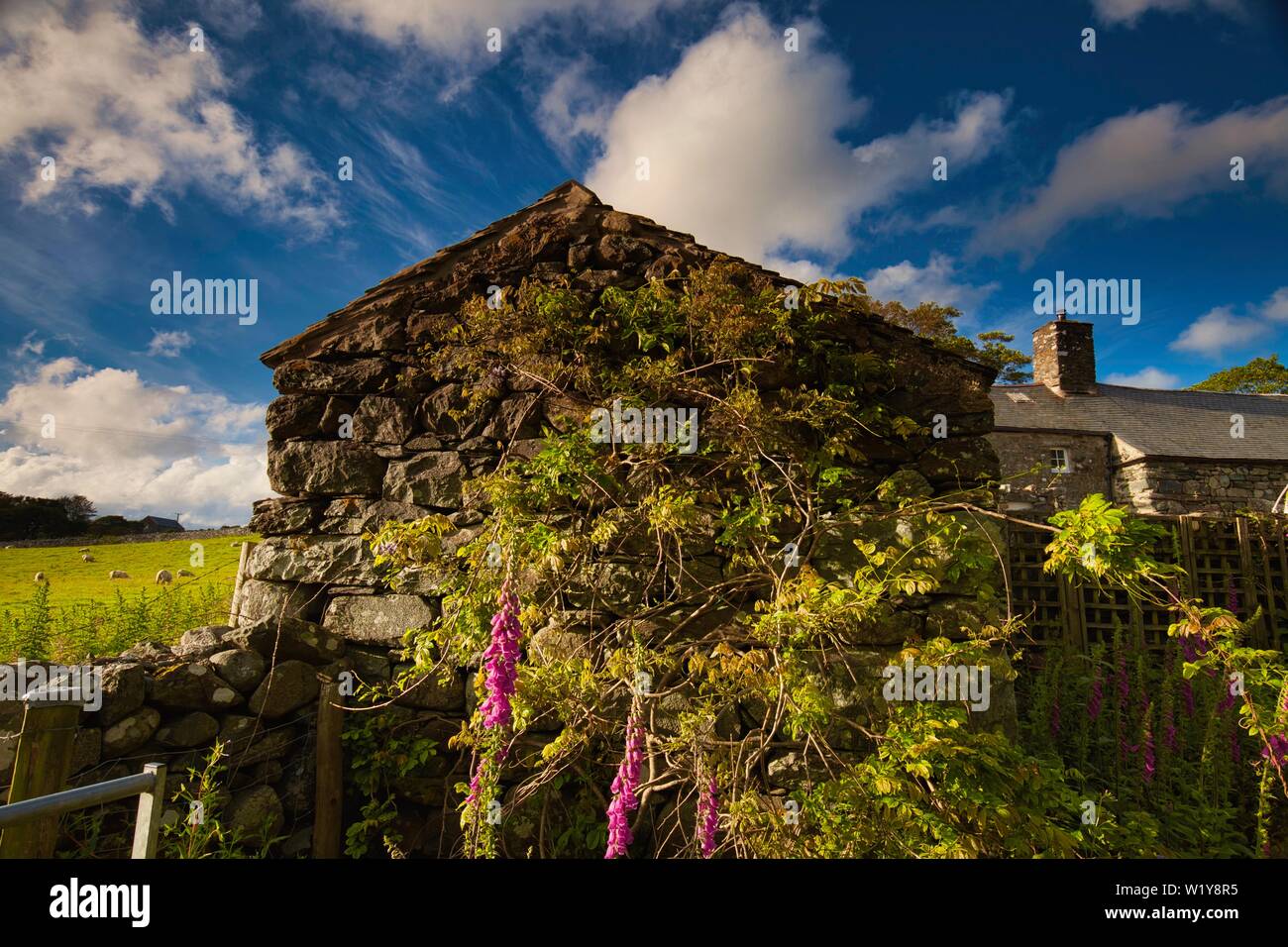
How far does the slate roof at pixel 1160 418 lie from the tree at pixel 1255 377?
39.6 feet

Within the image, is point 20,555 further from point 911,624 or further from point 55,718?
point 911,624

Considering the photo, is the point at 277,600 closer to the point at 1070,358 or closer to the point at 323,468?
the point at 323,468

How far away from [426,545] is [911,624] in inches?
109

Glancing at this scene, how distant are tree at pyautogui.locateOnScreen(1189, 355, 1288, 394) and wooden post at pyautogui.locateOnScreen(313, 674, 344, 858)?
1329 inches

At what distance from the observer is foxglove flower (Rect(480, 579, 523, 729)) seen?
2.59 meters

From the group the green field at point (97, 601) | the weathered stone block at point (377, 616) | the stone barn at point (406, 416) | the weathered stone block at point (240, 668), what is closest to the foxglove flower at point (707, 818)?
the stone barn at point (406, 416)

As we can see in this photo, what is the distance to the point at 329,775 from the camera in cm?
324

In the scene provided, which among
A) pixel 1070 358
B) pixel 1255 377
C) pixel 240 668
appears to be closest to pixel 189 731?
pixel 240 668

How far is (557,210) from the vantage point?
4.27m

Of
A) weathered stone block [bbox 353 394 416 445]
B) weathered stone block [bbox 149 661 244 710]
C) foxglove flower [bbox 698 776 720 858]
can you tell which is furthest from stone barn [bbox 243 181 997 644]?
foxglove flower [bbox 698 776 720 858]

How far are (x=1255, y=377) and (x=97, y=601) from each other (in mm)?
38481

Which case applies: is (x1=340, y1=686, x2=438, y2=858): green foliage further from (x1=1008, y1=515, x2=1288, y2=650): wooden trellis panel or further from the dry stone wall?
(x1=1008, y1=515, x2=1288, y2=650): wooden trellis panel

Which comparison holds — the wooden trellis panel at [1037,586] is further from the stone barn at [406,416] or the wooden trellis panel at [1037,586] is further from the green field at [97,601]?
the green field at [97,601]

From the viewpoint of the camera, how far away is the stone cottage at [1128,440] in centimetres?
1344
